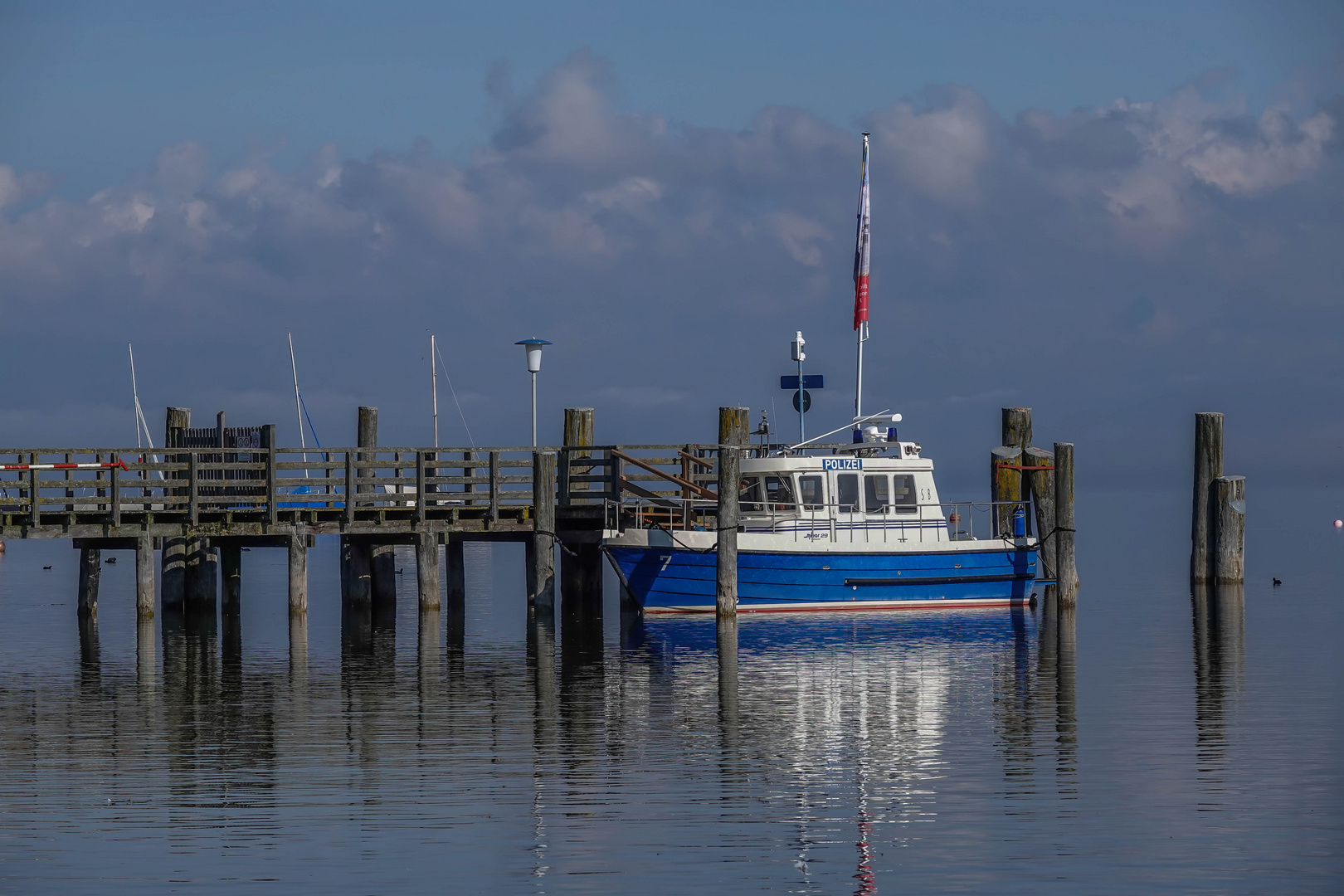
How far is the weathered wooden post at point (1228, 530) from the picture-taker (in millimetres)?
32344

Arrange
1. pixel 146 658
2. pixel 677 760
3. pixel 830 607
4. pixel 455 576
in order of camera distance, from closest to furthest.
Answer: pixel 677 760
pixel 146 658
pixel 830 607
pixel 455 576

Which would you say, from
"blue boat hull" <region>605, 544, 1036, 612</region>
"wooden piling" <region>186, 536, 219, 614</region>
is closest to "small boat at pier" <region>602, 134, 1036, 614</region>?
"blue boat hull" <region>605, 544, 1036, 612</region>

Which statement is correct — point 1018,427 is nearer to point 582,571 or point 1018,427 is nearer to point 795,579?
point 795,579

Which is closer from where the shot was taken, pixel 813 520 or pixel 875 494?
pixel 813 520

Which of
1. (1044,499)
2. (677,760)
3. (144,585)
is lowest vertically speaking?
(677,760)

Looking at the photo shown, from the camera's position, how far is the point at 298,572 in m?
28.0

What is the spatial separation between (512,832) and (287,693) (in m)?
8.52

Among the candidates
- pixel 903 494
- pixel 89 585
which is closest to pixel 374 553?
pixel 89 585

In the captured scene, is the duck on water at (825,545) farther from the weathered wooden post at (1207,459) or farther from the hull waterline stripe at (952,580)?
the weathered wooden post at (1207,459)

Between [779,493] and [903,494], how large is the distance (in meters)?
2.27

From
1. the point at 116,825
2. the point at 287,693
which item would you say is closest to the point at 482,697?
the point at 287,693

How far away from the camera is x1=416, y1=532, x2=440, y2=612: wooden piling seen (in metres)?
28.5

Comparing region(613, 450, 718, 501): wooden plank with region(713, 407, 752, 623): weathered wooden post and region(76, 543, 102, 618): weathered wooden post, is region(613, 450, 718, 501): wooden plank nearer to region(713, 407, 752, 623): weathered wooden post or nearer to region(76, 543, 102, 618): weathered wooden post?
region(713, 407, 752, 623): weathered wooden post

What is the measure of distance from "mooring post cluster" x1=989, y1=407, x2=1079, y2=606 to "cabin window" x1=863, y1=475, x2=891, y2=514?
7.68ft
